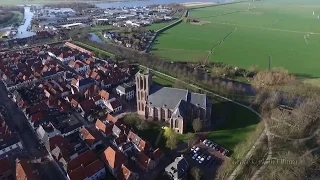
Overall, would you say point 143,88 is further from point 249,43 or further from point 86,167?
point 249,43

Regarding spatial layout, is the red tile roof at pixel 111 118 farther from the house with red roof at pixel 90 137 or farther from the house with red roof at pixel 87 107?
the house with red roof at pixel 87 107

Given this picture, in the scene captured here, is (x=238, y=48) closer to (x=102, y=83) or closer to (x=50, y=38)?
(x=102, y=83)

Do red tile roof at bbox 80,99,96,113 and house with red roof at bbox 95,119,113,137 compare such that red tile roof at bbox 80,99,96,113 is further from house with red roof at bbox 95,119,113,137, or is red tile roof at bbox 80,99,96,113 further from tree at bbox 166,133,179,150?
tree at bbox 166,133,179,150

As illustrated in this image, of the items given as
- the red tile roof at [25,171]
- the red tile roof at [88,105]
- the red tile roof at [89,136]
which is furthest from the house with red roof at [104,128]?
the red tile roof at [25,171]

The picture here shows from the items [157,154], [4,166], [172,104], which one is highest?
[172,104]

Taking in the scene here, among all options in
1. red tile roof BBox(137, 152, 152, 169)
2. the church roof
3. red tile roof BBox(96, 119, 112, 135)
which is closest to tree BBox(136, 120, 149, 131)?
the church roof

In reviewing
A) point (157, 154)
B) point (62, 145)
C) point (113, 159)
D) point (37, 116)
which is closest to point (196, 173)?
point (157, 154)
